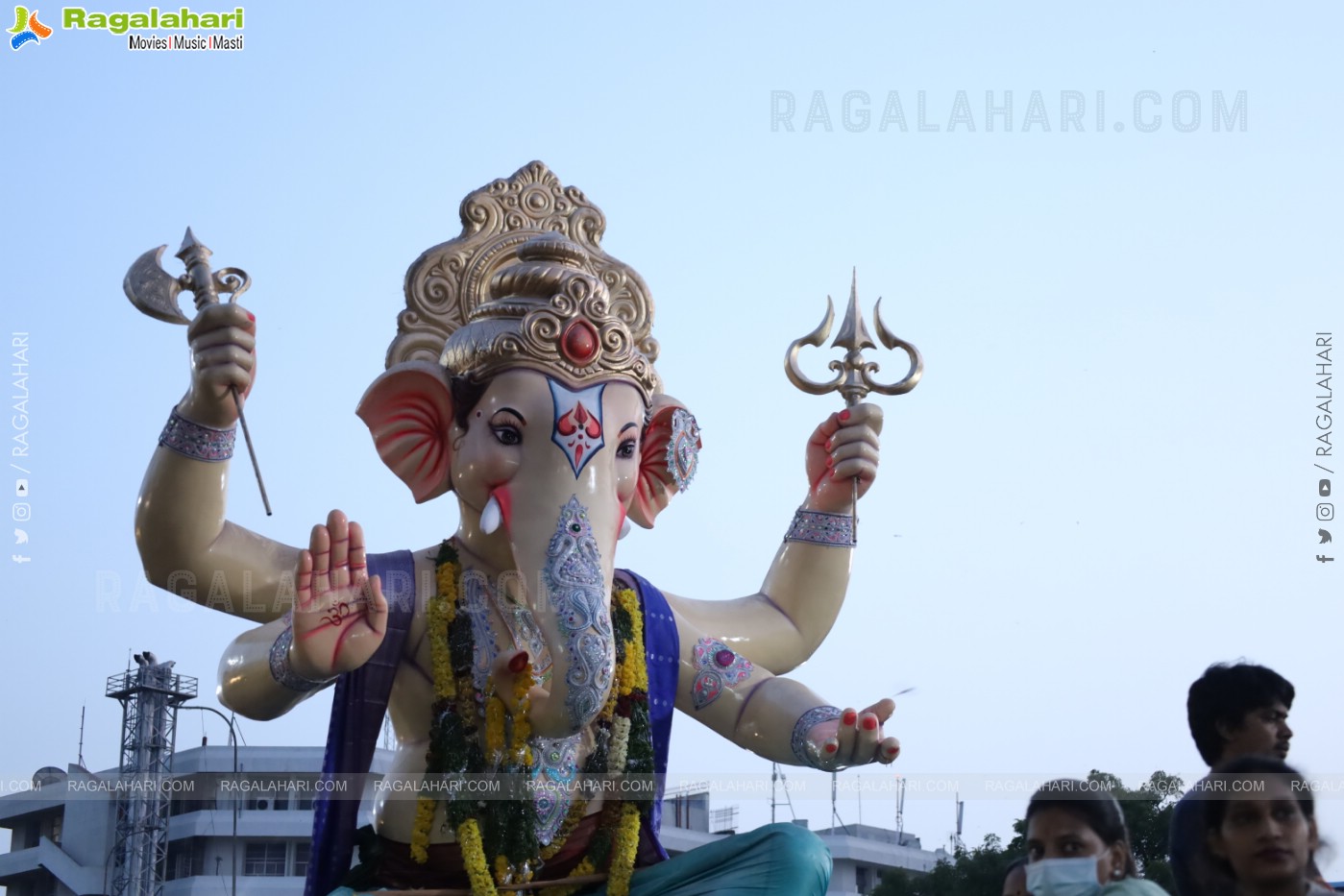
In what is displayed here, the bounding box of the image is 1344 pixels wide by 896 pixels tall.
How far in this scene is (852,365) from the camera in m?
5.91

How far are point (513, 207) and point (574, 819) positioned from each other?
194cm

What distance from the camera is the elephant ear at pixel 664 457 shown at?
18.9ft

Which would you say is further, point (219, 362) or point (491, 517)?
point (491, 517)

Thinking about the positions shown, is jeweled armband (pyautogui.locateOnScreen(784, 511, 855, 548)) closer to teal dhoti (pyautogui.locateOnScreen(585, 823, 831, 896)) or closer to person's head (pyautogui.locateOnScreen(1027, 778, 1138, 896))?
teal dhoti (pyautogui.locateOnScreen(585, 823, 831, 896))

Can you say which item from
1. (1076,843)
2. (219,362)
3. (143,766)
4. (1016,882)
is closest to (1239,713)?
(1016,882)

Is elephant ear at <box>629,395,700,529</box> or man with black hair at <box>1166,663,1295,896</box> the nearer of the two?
man with black hair at <box>1166,663,1295,896</box>

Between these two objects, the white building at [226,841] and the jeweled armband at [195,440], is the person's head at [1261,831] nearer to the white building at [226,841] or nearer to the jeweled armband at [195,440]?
the jeweled armband at [195,440]

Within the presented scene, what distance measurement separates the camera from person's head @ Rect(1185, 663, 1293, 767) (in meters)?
4.40

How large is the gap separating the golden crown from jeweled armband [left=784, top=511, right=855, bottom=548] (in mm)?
668

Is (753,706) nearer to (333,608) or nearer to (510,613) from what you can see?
(510,613)

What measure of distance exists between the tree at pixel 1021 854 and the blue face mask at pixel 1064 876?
4.01 metres

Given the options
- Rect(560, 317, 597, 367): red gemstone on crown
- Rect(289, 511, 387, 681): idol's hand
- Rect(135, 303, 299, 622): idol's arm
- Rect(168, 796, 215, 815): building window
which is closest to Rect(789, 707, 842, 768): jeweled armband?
Rect(560, 317, 597, 367): red gemstone on crown

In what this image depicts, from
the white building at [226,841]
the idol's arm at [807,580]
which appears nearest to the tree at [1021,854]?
the idol's arm at [807,580]

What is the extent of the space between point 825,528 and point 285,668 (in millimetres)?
1838
